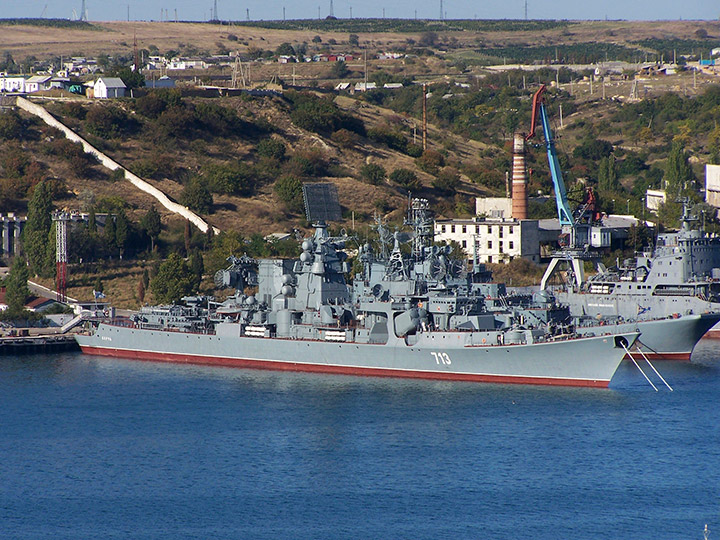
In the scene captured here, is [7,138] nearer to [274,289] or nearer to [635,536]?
[274,289]

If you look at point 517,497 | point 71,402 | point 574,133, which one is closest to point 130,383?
point 71,402

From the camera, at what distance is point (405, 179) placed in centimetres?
9688

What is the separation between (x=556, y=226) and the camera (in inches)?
3378

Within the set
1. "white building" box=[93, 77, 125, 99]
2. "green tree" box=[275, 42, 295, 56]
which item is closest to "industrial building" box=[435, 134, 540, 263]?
"white building" box=[93, 77, 125, 99]

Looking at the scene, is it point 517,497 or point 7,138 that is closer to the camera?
point 517,497

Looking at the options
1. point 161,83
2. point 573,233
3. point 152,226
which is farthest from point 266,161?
point 573,233

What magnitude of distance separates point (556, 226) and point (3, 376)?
4508cm

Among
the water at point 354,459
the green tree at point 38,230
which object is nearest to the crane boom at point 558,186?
the water at point 354,459

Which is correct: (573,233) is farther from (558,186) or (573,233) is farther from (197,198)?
(197,198)

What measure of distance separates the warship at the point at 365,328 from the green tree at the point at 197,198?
2342 cm

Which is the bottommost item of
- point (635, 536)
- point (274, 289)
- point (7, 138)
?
point (635, 536)

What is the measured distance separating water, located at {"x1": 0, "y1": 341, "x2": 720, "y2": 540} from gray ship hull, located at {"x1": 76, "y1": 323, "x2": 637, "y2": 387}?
100cm

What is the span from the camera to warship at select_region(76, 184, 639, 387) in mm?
49812

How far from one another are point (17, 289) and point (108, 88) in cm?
4050
